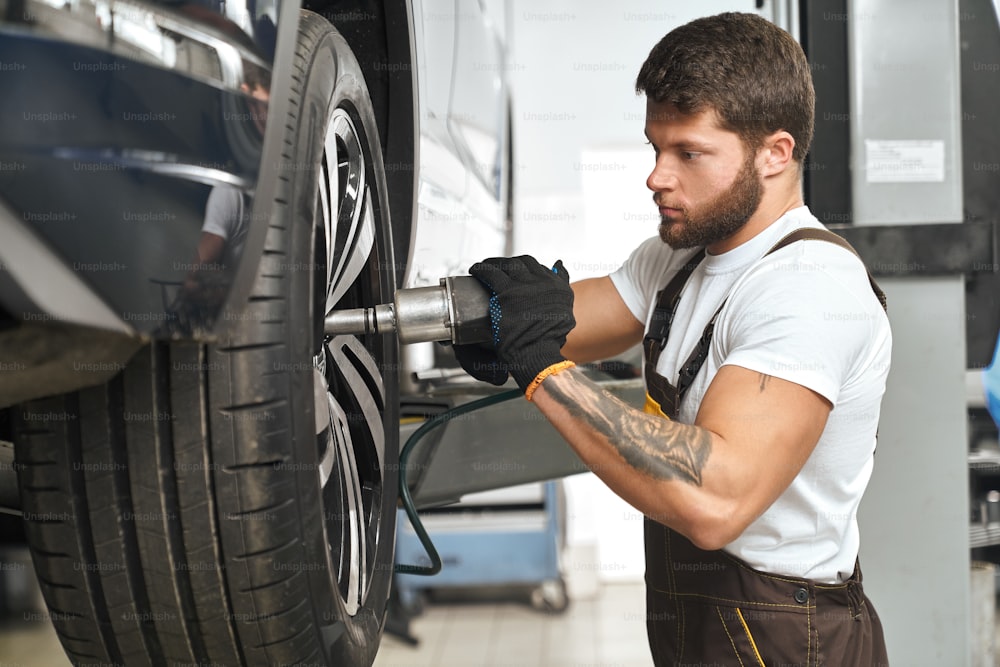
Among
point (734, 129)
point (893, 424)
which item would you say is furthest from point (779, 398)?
point (893, 424)

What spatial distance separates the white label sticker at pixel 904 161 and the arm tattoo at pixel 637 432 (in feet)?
3.48

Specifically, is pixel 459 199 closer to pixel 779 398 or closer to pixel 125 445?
pixel 779 398

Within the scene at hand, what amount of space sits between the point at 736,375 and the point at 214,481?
620mm

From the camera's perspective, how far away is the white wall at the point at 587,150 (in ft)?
13.1

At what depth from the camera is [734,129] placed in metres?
1.24

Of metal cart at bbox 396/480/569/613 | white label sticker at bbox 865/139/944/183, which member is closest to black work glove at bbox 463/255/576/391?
white label sticker at bbox 865/139/944/183

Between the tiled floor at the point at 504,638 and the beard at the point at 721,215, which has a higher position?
the beard at the point at 721,215

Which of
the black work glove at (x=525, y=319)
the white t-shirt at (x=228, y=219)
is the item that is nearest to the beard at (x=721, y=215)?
the black work glove at (x=525, y=319)

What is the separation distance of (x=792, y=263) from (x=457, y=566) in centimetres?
261

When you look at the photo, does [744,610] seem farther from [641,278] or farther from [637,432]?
[641,278]

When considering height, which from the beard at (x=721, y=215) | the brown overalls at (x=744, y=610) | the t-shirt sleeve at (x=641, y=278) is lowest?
the brown overalls at (x=744, y=610)

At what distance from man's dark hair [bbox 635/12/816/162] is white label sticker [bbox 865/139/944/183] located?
0.68 meters

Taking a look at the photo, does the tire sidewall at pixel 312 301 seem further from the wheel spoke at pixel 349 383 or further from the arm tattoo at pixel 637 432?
the arm tattoo at pixel 637 432

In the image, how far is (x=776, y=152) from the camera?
4.22 ft
